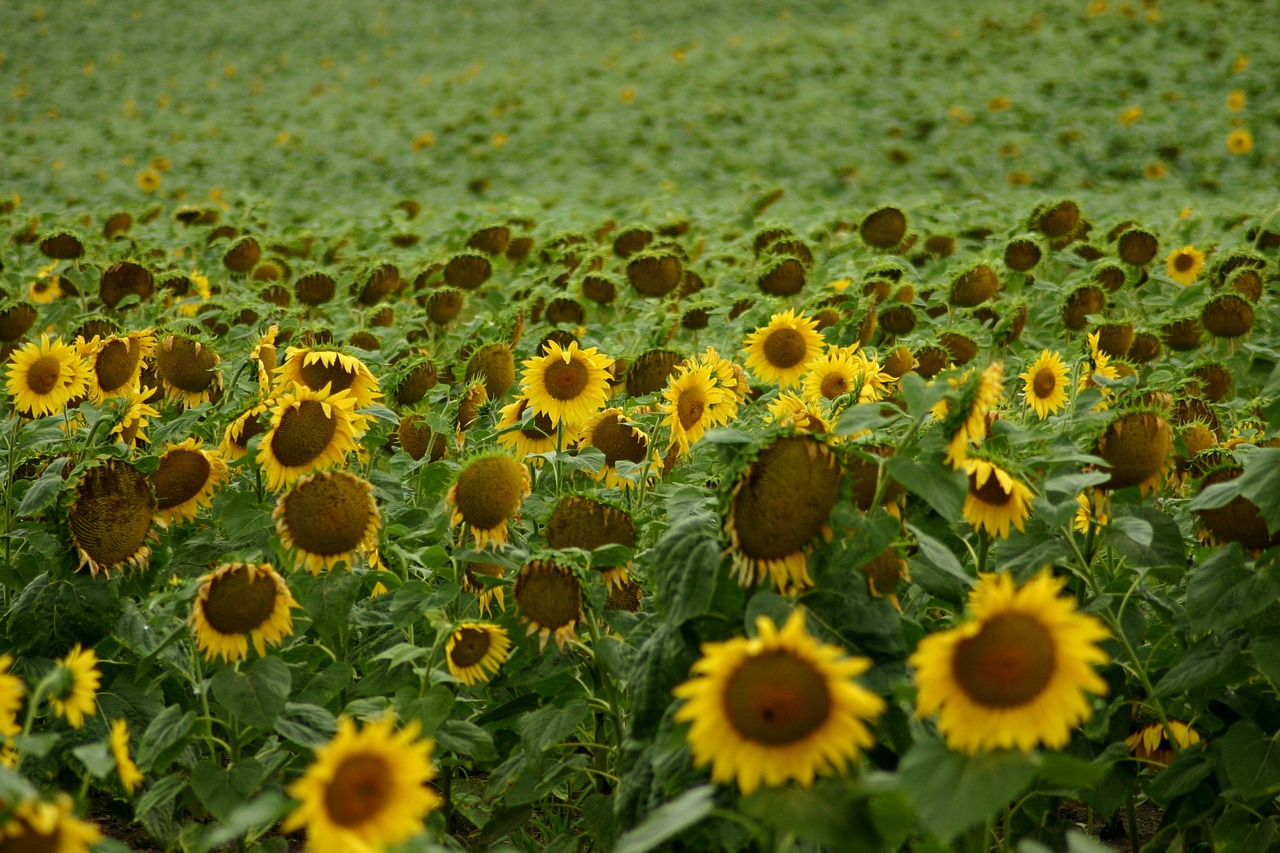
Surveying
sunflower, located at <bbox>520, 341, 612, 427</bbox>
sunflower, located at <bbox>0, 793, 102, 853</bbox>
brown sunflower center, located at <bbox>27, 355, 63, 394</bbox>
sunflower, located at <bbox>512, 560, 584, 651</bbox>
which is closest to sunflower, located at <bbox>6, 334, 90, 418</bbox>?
Answer: brown sunflower center, located at <bbox>27, 355, 63, 394</bbox>

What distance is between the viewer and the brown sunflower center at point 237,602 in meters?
1.73

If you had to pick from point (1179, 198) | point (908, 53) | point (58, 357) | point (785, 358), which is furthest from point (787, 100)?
point (58, 357)

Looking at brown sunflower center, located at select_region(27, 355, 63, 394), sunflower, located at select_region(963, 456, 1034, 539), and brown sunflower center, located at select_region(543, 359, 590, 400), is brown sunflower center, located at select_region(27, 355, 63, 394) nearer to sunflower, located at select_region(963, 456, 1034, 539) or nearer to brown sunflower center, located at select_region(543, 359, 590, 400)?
brown sunflower center, located at select_region(543, 359, 590, 400)

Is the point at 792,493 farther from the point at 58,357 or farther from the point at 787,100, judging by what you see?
the point at 787,100

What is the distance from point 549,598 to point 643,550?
0.42 m

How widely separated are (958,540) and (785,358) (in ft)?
3.39

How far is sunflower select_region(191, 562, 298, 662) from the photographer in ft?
5.67

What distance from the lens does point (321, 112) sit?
48.1 ft

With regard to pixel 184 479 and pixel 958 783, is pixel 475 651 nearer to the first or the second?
pixel 184 479

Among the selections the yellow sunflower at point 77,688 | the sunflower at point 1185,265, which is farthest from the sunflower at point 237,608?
the sunflower at point 1185,265

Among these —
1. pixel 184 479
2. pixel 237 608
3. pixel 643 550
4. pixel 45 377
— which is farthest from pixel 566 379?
pixel 45 377

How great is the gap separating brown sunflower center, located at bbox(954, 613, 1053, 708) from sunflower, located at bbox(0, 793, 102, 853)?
93cm

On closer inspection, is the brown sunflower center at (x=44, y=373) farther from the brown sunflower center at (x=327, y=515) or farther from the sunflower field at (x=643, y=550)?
the brown sunflower center at (x=327, y=515)

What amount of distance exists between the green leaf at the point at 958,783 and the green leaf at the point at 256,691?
1.00 meters
